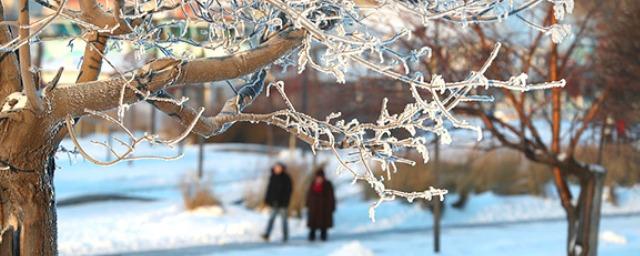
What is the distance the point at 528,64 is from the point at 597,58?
993 mm

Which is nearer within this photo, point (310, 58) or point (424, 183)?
point (310, 58)

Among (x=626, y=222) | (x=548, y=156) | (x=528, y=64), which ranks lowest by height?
(x=626, y=222)

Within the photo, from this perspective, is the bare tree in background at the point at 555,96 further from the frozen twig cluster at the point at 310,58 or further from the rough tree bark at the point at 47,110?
the rough tree bark at the point at 47,110

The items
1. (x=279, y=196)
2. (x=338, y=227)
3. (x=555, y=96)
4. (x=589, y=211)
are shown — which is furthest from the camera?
(x=338, y=227)

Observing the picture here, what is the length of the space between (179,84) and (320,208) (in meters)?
11.2

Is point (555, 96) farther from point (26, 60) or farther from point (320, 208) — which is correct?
point (26, 60)

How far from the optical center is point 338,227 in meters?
17.5

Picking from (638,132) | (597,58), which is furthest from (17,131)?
(638,132)

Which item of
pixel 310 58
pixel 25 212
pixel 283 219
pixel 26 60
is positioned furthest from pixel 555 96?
pixel 26 60

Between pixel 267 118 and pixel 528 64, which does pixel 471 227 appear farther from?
pixel 267 118

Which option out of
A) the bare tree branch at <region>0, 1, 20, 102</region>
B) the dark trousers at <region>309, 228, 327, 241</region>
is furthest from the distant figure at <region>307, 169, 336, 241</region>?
the bare tree branch at <region>0, 1, 20, 102</region>

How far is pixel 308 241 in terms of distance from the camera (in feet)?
51.0

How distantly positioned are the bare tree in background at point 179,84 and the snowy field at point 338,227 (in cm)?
785

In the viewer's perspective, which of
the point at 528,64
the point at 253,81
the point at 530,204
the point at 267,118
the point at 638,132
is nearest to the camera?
the point at 267,118
